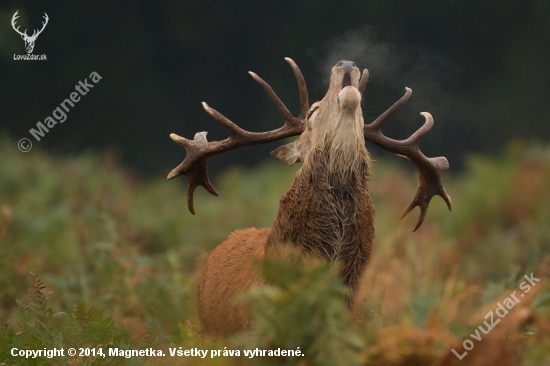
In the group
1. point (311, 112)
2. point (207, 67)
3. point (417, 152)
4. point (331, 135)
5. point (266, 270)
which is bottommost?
point (266, 270)

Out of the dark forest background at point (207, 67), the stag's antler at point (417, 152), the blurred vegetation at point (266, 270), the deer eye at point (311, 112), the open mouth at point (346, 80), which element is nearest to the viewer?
the blurred vegetation at point (266, 270)

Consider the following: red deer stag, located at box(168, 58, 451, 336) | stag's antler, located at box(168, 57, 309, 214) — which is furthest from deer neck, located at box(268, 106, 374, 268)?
stag's antler, located at box(168, 57, 309, 214)

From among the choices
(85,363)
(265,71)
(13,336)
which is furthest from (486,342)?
(265,71)

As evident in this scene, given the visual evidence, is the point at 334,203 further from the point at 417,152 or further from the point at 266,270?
the point at 266,270

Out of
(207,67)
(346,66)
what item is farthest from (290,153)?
(207,67)

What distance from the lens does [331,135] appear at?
16.6ft

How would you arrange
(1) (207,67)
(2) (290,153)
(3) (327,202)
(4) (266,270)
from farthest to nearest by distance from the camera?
(1) (207,67) → (2) (290,153) → (3) (327,202) → (4) (266,270)

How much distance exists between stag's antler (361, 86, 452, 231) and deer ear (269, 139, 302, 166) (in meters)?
0.55

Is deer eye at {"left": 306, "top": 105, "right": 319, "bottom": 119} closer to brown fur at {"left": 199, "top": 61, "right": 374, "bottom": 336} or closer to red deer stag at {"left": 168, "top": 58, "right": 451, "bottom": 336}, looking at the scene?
red deer stag at {"left": 168, "top": 58, "right": 451, "bottom": 336}

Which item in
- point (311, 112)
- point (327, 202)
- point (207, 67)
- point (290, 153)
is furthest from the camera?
point (207, 67)

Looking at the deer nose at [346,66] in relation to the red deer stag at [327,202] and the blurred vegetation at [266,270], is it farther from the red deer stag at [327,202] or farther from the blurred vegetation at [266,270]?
the blurred vegetation at [266,270]

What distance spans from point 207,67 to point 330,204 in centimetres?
1769

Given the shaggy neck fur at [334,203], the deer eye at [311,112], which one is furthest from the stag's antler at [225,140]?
the shaggy neck fur at [334,203]

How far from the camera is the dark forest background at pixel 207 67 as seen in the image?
1802 cm
